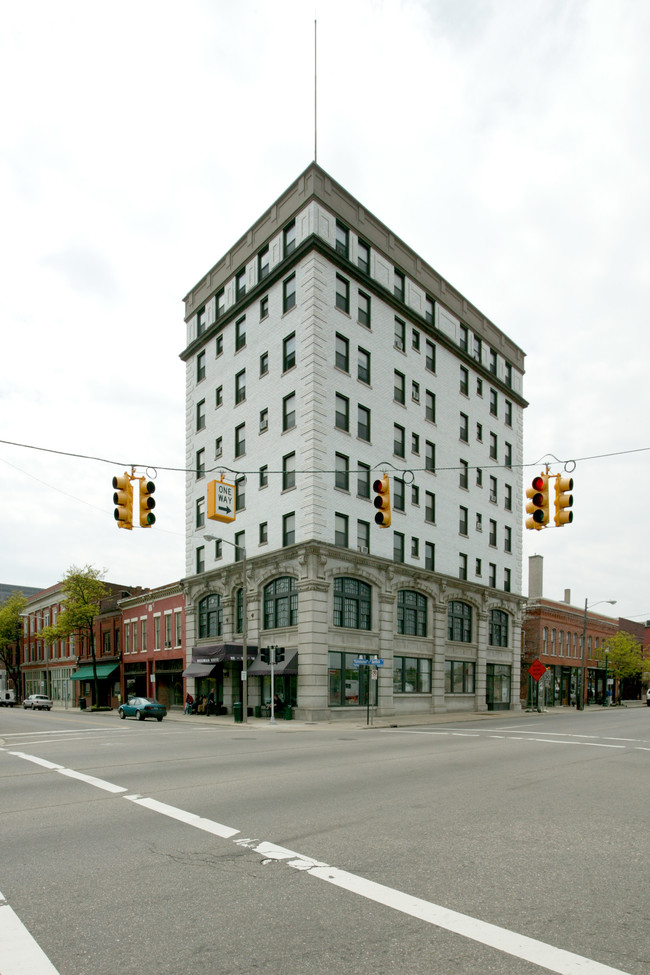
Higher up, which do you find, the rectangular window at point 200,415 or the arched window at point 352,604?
the rectangular window at point 200,415

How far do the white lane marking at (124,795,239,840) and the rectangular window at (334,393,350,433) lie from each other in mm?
27152

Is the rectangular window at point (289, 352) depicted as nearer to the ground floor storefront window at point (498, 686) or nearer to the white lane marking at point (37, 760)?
the white lane marking at point (37, 760)

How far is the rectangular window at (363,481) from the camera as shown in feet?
122

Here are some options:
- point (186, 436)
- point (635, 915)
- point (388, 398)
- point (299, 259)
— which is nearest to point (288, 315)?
point (299, 259)

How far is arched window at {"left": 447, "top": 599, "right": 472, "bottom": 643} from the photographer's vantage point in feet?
144

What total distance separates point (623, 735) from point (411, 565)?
17.0 metres

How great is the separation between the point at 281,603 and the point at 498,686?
68.3 feet

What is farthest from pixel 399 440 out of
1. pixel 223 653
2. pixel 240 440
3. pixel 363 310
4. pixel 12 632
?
pixel 12 632

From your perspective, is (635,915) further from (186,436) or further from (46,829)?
(186,436)

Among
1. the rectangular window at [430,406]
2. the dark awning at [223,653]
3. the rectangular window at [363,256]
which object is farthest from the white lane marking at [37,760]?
the rectangular window at [430,406]

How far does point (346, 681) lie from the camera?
35.0 metres

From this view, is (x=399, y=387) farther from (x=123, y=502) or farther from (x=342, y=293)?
(x=123, y=502)

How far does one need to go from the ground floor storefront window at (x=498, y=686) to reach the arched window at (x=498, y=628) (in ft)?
5.23

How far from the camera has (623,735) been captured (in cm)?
2438
